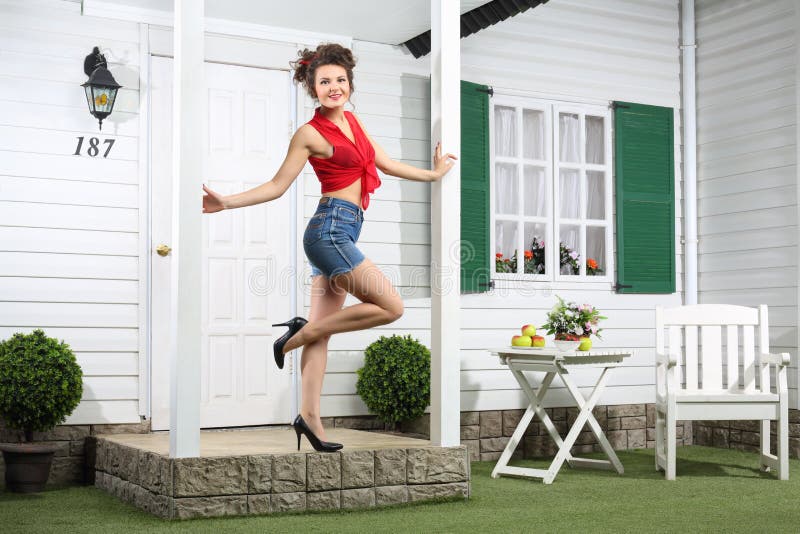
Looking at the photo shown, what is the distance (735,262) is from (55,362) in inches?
201

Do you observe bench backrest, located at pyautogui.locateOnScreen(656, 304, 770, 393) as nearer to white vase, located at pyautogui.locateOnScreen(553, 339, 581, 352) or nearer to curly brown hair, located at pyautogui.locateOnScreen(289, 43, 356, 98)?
white vase, located at pyautogui.locateOnScreen(553, 339, 581, 352)

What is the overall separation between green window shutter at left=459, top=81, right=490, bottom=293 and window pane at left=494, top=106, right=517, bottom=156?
0.22 metres

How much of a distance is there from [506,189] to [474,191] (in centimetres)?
41

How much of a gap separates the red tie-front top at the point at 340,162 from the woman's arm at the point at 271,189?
0.09 metres

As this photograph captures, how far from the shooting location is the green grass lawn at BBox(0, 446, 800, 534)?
4215 mm

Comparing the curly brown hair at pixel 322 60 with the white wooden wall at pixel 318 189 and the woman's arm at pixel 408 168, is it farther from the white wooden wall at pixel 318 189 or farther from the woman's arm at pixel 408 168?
the white wooden wall at pixel 318 189

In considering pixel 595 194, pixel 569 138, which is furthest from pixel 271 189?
pixel 595 194

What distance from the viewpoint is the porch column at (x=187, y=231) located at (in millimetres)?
4266

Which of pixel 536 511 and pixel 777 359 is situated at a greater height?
pixel 777 359

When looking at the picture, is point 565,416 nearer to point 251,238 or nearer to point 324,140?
point 251,238

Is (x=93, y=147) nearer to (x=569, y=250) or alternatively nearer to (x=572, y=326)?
(x=572, y=326)

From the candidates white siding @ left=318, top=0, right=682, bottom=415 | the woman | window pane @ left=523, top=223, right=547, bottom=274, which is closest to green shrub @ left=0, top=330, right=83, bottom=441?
the woman

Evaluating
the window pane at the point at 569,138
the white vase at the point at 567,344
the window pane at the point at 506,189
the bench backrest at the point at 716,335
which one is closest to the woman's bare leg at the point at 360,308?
the white vase at the point at 567,344

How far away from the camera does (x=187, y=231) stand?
14.1ft
